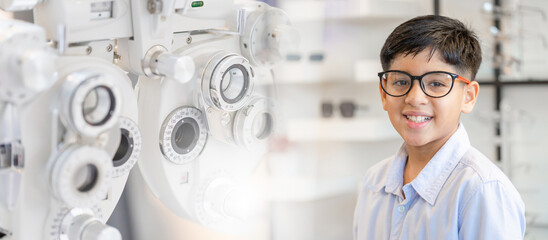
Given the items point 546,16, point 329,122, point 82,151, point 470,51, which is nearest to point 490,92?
point 546,16

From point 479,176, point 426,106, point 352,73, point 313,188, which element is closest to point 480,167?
point 479,176

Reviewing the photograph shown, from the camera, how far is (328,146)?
6.55 ft

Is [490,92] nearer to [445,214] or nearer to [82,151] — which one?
[445,214]

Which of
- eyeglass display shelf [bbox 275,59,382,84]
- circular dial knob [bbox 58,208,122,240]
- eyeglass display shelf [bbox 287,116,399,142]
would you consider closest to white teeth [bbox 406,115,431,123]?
circular dial knob [bbox 58,208,122,240]

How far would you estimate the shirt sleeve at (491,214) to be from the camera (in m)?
0.87

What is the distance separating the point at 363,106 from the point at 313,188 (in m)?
0.44

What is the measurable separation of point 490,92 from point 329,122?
2.62 ft

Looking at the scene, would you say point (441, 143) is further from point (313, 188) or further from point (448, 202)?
point (313, 188)

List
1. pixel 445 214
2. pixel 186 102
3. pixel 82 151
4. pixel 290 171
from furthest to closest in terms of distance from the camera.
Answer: pixel 290 171 → pixel 445 214 → pixel 186 102 → pixel 82 151

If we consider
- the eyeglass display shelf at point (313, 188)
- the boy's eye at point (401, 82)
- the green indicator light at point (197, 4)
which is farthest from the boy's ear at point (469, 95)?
the eyeglass display shelf at point (313, 188)

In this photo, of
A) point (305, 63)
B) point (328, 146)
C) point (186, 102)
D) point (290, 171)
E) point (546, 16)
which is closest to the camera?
point (186, 102)

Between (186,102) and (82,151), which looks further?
(186,102)

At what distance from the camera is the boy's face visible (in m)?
0.93

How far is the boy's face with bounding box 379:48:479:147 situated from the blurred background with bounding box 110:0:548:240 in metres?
0.21
